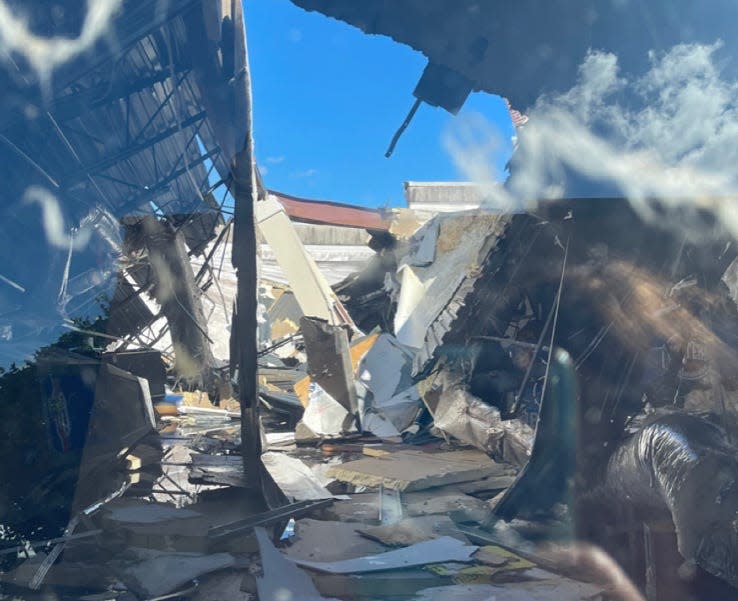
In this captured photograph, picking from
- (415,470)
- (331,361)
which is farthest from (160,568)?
(331,361)

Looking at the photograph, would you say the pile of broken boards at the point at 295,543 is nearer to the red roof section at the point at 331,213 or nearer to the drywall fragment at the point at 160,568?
the drywall fragment at the point at 160,568

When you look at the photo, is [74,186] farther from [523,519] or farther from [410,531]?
[523,519]

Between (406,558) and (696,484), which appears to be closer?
(696,484)

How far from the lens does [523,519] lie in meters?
5.23

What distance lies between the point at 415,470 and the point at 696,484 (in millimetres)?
4172

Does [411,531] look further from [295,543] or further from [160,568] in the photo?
[160,568]

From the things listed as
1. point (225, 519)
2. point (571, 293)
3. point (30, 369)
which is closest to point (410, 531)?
point (225, 519)

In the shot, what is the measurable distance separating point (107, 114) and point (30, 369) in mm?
2694

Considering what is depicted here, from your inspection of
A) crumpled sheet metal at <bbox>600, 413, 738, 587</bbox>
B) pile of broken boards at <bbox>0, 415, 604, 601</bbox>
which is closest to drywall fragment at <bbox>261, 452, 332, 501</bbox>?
pile of broken boards at <bbox>0, 415, 604, 601</bbox>

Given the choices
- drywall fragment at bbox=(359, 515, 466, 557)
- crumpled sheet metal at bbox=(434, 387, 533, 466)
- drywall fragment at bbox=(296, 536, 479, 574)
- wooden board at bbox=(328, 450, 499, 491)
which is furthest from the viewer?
crumpled sheet metal at bbox=(434, 387, 533, 466)

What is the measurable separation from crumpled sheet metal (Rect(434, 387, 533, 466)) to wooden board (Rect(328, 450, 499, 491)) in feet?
0.66

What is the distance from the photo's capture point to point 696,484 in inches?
114

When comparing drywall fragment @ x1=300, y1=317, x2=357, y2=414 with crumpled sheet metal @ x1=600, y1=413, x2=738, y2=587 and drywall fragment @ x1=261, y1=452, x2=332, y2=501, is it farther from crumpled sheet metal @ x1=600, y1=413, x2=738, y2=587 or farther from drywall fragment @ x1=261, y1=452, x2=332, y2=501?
crumpled sheet metal @ x1=600, y1=413, x2=738, y2=587

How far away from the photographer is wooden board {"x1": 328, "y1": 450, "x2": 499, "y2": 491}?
21.4 feet
